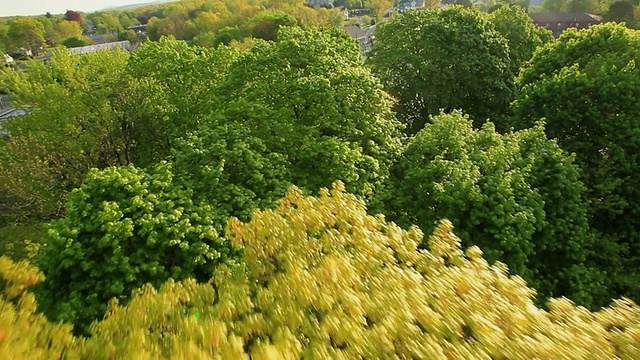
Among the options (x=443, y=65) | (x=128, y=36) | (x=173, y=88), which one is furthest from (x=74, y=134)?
(x=128, y=36)

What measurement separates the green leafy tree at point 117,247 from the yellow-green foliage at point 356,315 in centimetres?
355

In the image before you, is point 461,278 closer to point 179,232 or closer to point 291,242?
point 291,242

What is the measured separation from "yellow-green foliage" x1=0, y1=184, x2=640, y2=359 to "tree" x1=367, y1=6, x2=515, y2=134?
→ 1774cm

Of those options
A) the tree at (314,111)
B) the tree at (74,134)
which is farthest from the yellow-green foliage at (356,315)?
the tree at (74,134)

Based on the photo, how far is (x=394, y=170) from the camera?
16344 mm

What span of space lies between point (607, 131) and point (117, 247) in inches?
735

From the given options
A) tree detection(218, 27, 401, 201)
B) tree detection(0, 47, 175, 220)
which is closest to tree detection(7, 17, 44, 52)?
tree detection(0, 47, 175, 220)

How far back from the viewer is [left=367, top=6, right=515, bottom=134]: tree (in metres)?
24.0

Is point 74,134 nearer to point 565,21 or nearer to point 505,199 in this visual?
point 505,199

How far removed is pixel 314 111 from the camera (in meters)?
15.6

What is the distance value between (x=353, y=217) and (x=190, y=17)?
396ft

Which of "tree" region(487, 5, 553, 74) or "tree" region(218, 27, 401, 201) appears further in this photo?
"tree" region(487, 5, 553, 74)

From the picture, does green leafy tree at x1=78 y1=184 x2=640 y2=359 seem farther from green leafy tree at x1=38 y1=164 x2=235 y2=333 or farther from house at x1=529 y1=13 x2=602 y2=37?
house at x1=529 y1=13 x2=602 y2=37

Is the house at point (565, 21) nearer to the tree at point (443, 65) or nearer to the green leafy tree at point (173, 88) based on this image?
the tree at point (443, 65)
